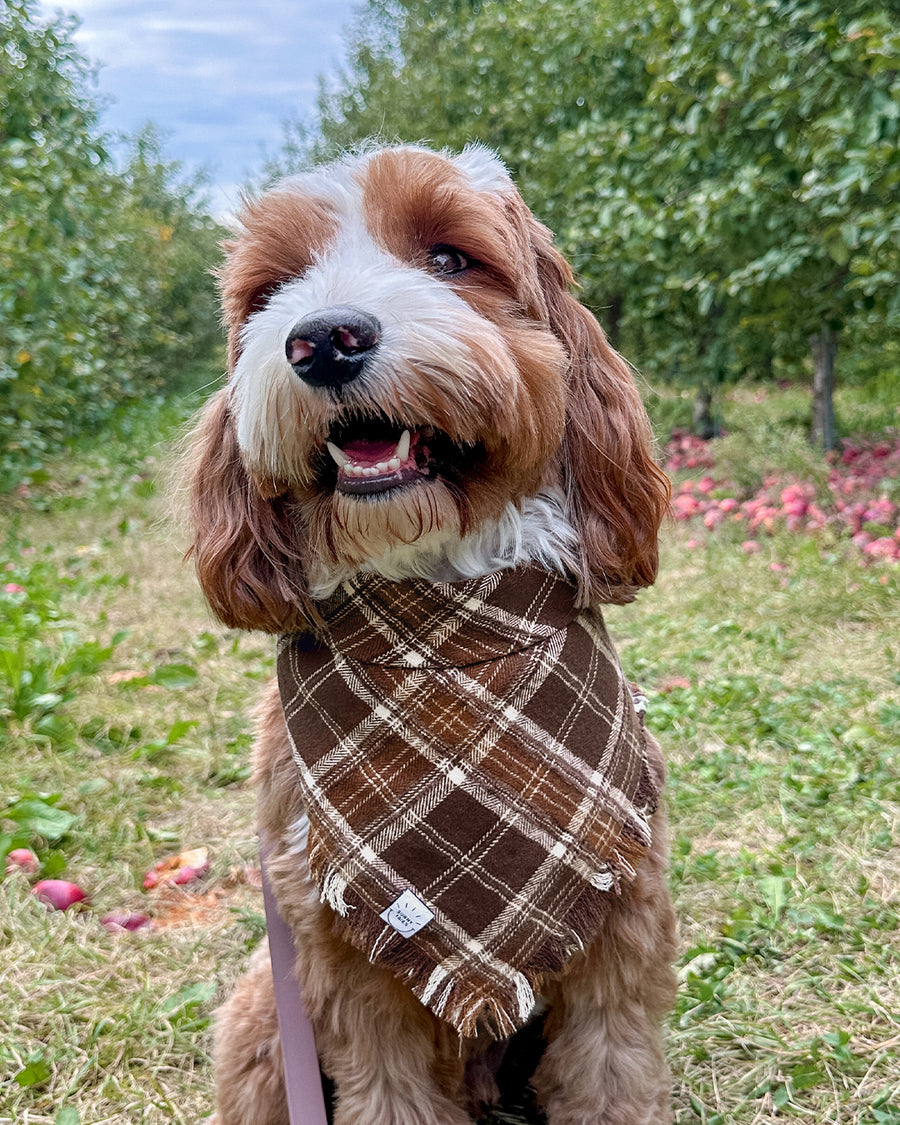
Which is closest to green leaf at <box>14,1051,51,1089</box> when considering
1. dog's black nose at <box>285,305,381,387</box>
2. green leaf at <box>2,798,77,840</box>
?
green leaf at <box>2,798,77,840</box>

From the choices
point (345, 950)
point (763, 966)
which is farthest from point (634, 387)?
point (763, 966)

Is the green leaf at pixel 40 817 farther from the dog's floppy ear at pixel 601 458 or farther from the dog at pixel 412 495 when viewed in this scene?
the dog's floppy ear at pixel 601 458

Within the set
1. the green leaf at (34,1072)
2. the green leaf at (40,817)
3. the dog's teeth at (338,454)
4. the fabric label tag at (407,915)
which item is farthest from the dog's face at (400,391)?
the green leaf at (40,817)

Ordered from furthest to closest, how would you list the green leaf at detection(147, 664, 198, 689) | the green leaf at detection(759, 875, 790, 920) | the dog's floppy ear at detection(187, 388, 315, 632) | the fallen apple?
the green leaf at detection(147, 664, 198, 689)
the fallen apple
the green leaf at detection(759, 875, 790, 920)
the dog's floppy ear at detection(187, 388, 315, 632)

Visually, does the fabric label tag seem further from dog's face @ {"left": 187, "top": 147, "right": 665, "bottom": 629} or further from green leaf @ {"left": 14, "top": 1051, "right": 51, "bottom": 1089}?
green leaf @ {"left": 14, "top": 1051, "right": 51, "bottom": 1089}

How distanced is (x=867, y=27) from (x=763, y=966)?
12.3 feet

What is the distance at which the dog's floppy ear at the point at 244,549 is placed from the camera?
1735mm

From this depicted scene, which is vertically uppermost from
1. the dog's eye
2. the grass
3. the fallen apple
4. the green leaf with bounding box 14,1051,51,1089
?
the dog's eye

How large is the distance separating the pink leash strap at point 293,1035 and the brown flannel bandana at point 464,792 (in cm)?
25

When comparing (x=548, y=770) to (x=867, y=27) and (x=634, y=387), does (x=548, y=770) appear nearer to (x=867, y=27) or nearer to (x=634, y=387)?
(x=634, y=387)

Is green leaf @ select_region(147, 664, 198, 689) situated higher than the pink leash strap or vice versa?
the pink leash strap

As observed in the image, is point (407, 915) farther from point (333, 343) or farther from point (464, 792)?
point (333, 343)

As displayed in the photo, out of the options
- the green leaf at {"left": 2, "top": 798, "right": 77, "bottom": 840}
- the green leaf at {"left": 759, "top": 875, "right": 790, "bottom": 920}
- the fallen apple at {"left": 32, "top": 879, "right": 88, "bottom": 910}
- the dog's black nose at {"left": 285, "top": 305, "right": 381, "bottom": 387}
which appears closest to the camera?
the dog's black nose at {"left": 285, "top": 305, "right": 381, "bottom": 387}

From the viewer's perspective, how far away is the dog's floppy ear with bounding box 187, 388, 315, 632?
Answer: 5.69 ft
